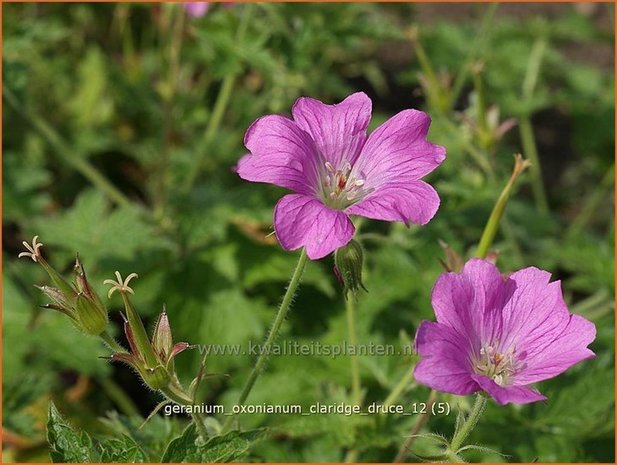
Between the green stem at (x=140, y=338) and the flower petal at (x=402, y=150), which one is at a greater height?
the flower petal at (x=402, y=150)

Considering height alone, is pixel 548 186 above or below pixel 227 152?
below

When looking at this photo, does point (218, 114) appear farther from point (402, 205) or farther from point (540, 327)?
point (540, 327)

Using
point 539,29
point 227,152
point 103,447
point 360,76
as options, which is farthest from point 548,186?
point 103,447

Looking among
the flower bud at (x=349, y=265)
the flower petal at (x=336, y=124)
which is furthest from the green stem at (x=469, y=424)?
the flower petal at (x=336, y=124)

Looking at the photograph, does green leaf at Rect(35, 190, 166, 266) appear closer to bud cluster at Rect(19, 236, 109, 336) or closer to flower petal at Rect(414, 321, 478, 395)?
bud cluster at Rect(19, 236, 109, 336)

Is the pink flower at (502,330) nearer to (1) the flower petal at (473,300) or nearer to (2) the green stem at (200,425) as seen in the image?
(1) the flower petal at (473,300)

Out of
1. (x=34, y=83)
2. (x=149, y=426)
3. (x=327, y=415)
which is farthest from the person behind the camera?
(x=34, y=83)

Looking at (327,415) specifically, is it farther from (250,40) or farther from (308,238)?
(250,40)
